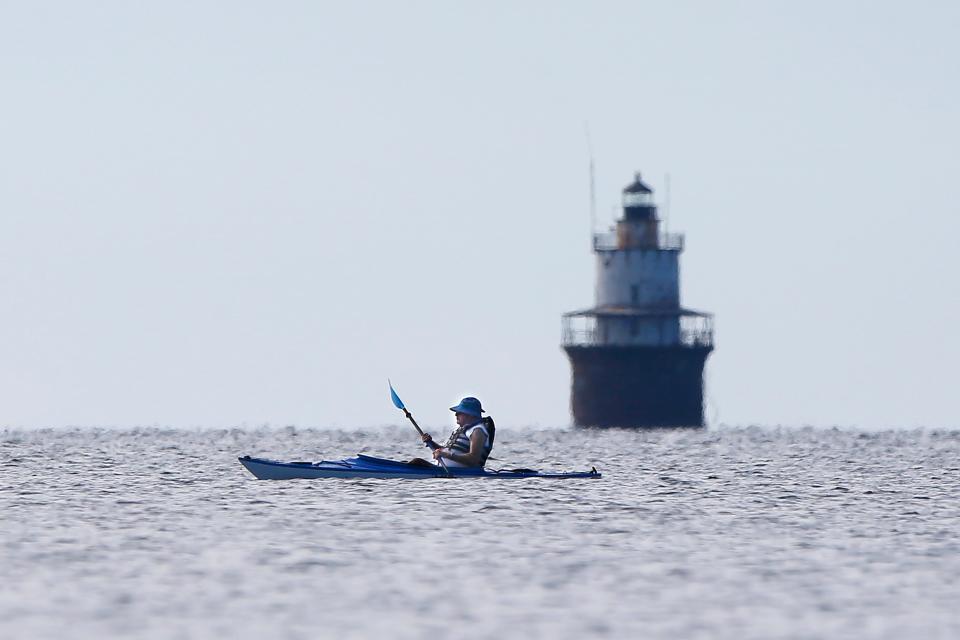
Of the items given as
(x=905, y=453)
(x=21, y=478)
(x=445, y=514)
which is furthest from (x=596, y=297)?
(x=445, y=514)

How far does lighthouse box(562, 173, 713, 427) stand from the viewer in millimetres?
78875

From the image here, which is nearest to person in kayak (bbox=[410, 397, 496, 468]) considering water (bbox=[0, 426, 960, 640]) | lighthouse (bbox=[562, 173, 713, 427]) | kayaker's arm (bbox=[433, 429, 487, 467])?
kayaker's arm (bbox=[433, 429, 487, 467])

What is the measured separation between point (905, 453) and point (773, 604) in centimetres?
4347

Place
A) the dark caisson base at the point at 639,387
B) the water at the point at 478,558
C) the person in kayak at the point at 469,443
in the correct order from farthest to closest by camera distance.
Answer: the dark caisson base at the point at 639,387, the person in kayak at the point at 469,443, the water at the point at 478,558

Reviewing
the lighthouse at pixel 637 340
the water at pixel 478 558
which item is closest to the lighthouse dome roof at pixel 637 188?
the lighthouse at pixel 637 340

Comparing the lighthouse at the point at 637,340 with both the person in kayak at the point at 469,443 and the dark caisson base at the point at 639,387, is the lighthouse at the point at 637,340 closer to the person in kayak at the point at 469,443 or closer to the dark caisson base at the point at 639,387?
the dark caisson base at the point at 639,387

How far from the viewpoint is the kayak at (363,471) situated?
33781mm

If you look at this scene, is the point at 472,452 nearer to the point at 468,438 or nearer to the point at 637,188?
the point at 468,438

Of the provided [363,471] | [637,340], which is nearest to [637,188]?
[637,340]

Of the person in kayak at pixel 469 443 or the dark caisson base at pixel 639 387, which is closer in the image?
the person in kayak at pixel 469 443

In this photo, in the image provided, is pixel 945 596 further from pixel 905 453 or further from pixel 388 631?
pixel 905 453

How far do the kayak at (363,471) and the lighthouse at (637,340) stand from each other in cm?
4356

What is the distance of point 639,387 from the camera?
7881cm

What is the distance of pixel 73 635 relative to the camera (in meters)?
17.0
